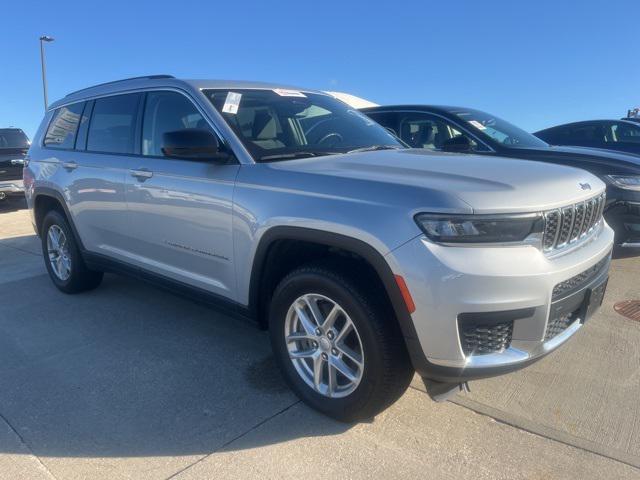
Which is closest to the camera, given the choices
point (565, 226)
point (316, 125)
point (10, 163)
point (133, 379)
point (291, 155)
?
point (565, 226)

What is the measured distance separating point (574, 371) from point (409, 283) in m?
1.66

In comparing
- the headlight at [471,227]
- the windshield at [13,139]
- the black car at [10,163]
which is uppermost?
the headlight at [471,227]

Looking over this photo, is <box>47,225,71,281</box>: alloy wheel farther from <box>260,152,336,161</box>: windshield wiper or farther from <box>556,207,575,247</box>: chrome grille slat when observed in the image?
<box>556,207,575,247</box>: chrome grille slat

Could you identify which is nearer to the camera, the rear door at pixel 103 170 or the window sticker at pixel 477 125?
the rear door at pixel 103 170

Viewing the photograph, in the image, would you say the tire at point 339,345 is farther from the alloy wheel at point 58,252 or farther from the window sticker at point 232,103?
the alloy wheel at point 58,252


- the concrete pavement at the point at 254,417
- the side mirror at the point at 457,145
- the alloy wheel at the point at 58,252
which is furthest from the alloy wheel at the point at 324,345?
the alloy wheel at the point at 58,252

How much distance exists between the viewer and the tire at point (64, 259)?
484 centimetres

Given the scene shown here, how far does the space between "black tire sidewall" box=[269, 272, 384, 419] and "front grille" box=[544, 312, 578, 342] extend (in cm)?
78

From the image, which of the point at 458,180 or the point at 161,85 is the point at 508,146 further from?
the point at 161,85

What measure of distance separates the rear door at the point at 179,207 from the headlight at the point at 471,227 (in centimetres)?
128

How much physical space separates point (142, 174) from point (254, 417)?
1.88m

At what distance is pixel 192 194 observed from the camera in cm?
332

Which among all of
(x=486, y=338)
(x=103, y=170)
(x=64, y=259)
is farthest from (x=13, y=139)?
(x=486, y=338)

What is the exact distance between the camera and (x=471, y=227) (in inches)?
90.0
